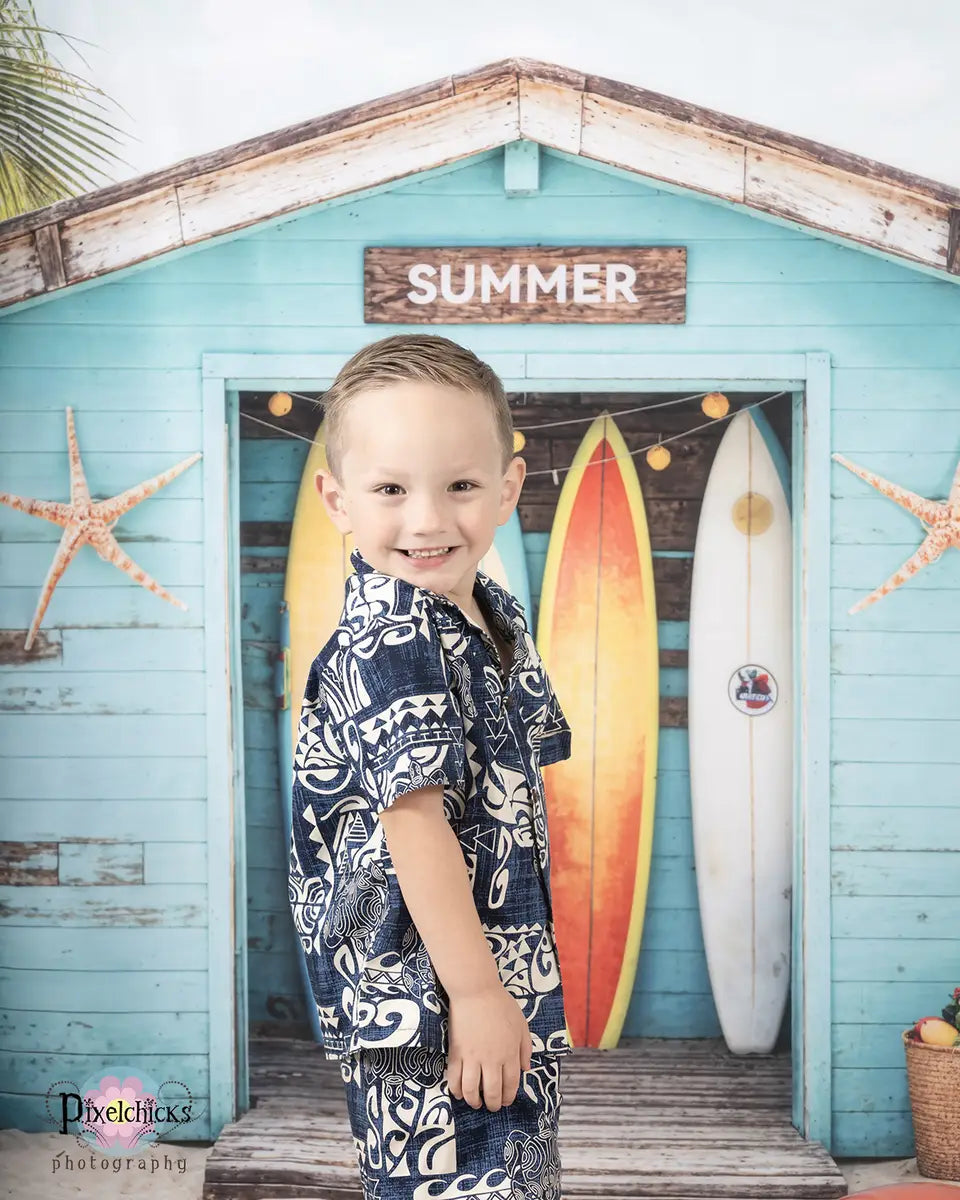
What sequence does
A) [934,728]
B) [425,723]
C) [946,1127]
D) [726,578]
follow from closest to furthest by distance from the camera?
[425,723] < [946,1127] < [934,728] < [726,578]

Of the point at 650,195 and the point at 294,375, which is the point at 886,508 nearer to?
the point at 650,195

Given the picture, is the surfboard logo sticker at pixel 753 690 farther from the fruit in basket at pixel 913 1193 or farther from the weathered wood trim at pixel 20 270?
the weathered wood trim at pixel 20 270

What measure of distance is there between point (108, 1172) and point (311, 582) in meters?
1.59

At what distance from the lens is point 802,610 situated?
9.59 feet

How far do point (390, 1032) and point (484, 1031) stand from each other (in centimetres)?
9

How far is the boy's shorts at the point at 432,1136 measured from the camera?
1.07 m

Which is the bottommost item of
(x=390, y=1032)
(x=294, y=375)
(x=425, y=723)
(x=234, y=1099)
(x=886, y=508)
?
(x=234, y=1099)

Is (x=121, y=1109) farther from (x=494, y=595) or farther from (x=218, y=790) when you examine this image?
(x=494, y=595)

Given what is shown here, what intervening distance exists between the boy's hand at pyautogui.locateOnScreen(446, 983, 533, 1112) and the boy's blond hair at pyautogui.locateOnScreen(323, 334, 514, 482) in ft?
1.70

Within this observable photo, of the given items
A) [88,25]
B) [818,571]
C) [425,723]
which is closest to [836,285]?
[818,571]

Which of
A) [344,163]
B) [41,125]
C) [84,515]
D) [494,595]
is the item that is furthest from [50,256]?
[494,595]

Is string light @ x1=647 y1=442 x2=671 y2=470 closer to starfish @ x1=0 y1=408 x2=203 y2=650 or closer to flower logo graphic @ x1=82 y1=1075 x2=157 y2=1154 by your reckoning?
starfish @ x1=0 y1=408 x2=203 y2=650

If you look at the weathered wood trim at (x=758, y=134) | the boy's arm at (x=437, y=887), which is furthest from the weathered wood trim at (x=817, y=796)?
the boy's arm at (x=437, y=887)

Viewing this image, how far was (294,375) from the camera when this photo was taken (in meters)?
2.87
